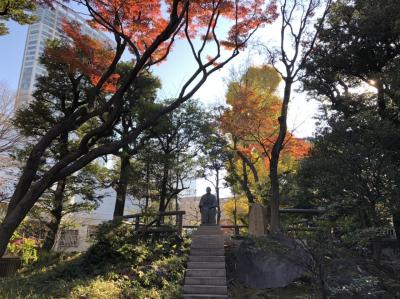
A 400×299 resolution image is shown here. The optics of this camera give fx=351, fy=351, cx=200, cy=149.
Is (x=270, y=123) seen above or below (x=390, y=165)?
above

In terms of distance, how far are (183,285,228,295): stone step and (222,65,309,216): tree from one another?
8.64 m

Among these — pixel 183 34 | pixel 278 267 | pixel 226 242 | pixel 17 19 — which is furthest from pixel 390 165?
pixel 17 19

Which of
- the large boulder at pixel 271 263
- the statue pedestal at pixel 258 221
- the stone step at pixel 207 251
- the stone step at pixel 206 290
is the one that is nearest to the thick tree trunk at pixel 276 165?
the statue pedestal at pixel 258 221

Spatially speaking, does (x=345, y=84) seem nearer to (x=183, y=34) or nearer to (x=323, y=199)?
(x=323, y=199)

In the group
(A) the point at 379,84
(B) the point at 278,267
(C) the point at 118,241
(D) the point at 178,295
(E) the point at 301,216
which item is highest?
(A) the point at 379,84

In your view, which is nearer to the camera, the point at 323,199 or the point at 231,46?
the point at 323,199

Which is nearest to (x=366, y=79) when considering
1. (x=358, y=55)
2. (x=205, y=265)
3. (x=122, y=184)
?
(x=358, y=55)

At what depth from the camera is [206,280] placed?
9617mm

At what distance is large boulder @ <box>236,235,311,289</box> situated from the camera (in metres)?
9.38

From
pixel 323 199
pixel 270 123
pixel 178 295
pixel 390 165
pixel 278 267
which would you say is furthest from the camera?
pixel 270 123

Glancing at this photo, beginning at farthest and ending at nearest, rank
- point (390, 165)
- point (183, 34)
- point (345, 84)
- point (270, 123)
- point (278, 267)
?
point (270, 123) → point (345, 84) → point (183, 34) → point (278, 267) → point (390, 165)

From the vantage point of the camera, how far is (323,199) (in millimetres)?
10719

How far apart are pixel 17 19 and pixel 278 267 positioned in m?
9.68

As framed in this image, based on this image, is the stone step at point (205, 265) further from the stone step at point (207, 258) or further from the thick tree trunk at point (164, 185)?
the thick tree trunk at point (164, 185)
